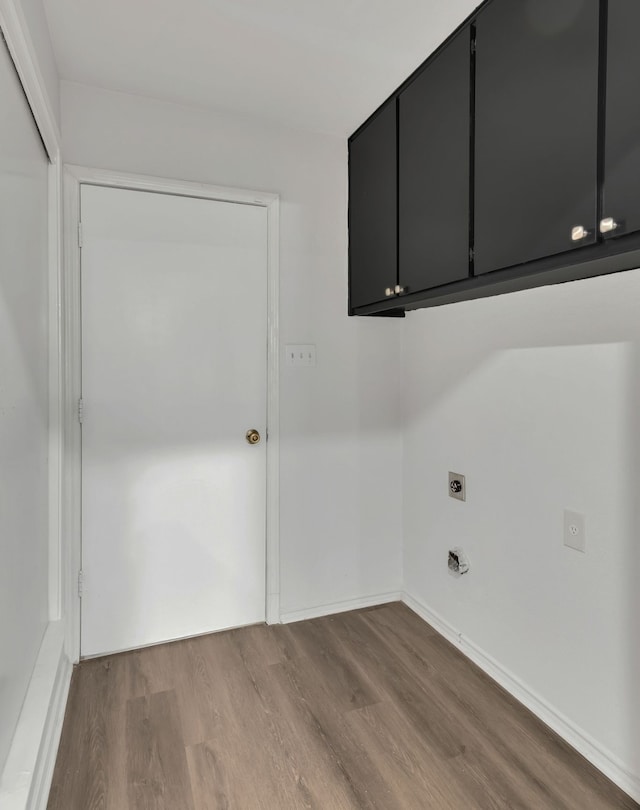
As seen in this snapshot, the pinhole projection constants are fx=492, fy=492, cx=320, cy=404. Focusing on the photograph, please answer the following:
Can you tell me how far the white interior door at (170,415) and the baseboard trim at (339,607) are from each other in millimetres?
172

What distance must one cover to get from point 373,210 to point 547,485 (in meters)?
1.40

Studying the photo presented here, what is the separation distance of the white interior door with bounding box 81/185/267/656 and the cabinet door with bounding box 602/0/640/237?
153cm

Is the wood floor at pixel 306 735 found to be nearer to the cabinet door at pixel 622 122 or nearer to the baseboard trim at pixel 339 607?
the baseboard trim at pixel 339 607

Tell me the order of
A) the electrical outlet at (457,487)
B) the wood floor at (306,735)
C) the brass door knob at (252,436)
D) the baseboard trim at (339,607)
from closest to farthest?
1. the wood floor at (306,735)
2. the electrical outlet at (457,487)
3. the brass door knob at (252,436)
4. the baseboard trim at (339,607)

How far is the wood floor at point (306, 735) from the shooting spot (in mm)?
1460

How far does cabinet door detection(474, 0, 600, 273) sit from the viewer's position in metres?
1.21

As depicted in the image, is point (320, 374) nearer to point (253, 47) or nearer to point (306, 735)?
point (253, 47)

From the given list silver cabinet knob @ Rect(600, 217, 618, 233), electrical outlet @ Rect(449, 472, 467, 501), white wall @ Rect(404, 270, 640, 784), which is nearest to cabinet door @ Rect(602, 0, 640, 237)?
silver cabinet knob @ Rect(600, 217, 618, 233)

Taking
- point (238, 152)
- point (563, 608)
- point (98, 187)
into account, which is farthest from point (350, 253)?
point (563, 608)

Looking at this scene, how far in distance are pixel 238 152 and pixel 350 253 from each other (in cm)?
70

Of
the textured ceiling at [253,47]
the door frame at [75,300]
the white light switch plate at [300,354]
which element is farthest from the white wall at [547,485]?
the door frame at [75,300]

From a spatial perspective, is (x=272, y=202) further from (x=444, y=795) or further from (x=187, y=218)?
(x=444, y=795)

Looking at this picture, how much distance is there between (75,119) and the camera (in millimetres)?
2010

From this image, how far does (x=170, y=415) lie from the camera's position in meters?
2.21
